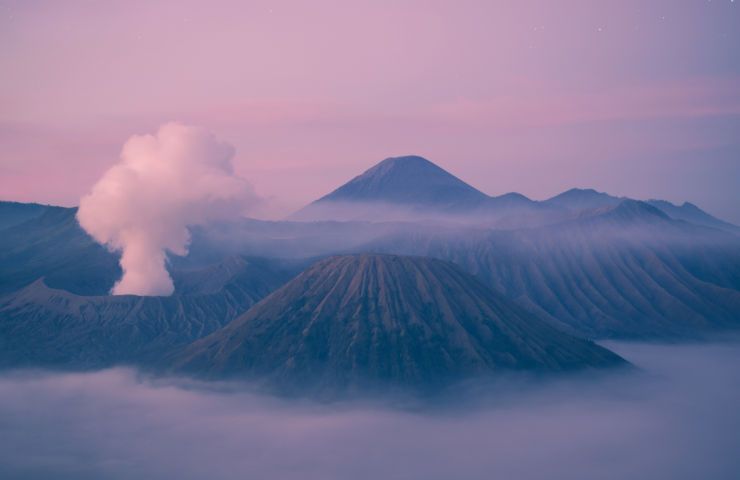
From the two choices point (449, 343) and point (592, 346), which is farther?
point (592, 346)

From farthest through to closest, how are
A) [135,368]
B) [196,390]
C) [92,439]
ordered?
[135,368], [196,390], [92,439]

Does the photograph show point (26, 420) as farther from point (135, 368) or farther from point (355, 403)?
point (355, 403)

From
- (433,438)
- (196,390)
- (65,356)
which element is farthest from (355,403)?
(65,356)

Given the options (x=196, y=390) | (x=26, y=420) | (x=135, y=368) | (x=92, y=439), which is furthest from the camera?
(x=135, y=368)

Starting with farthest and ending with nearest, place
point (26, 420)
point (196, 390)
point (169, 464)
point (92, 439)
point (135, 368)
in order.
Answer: point (135, 368) < point (196, 390) < point (26, 420) < point (92, 439) < point (169, 464)

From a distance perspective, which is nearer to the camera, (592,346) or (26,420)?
(26,420)

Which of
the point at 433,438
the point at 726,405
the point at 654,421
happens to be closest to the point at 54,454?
the point at 433,438

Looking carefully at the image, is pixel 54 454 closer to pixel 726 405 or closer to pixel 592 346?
pixel 592 346

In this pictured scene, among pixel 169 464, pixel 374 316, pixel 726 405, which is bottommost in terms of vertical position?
pixel 169 464

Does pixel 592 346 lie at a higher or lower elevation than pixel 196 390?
higher
